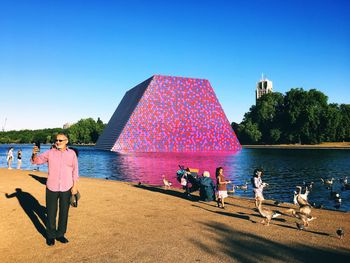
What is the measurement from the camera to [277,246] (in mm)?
6617

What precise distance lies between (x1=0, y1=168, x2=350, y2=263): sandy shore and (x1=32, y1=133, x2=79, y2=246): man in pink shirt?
0.77 m

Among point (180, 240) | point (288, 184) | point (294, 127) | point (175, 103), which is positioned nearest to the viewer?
point (180, 240)

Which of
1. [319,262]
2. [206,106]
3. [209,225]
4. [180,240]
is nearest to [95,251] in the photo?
[180,240]

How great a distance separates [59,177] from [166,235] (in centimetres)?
281

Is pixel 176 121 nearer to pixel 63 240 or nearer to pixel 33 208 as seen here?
pixel 33 208

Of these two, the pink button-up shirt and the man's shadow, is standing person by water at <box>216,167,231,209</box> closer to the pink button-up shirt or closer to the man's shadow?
the man's shadow

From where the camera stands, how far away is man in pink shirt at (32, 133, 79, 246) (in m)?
6.23

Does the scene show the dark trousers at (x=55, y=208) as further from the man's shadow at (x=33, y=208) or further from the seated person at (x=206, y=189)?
the seated person at (x=206, y=189)

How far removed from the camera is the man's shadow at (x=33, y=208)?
8.36 m

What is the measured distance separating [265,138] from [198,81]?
3681cm

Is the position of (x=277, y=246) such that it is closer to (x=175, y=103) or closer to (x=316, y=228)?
(x=316, y=228)

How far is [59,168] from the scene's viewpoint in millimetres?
6277

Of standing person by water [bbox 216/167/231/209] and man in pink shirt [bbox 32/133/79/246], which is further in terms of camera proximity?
standing person by water [bbox 216/167/231/209]

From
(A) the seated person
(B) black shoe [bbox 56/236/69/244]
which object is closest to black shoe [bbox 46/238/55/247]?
(B) black shoe [bbox 56/236/69/244]
